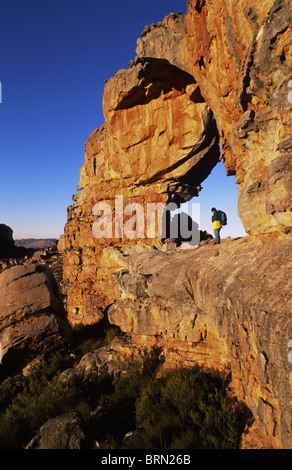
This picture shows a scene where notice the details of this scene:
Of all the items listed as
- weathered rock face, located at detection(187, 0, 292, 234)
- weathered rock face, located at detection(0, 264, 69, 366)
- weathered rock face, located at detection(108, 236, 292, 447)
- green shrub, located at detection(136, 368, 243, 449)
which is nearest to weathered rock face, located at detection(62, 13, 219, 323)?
weathered rock face, located at detection(0, 264, 69, 366)

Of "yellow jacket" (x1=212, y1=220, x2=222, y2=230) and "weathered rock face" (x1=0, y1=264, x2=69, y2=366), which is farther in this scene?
"yellow jacket" (x1=212, y1=220, x2=222, y2=230)

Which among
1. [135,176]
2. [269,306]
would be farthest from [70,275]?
[269,306]

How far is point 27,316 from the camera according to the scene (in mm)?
8727

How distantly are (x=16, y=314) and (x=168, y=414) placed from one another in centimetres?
645

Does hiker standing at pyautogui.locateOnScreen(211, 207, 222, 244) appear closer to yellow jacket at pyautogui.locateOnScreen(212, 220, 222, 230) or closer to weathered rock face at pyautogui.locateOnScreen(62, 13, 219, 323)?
yellow jacket at pyautogui.locateOnScreen(212, 220, 222, 230)

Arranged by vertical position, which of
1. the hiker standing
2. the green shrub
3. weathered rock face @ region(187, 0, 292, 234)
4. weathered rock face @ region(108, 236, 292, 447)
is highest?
weathered rock face @ region(187, 0, 292, 234)

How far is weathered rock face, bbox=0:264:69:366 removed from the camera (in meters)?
8.40

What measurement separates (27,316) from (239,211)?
8.10 metres

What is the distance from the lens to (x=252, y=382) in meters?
3.96

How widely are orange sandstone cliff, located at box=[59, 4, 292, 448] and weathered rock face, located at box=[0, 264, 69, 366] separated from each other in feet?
8.34

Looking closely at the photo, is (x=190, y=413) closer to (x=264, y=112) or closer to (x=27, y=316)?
(x=264, y=112)

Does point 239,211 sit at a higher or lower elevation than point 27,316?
higher

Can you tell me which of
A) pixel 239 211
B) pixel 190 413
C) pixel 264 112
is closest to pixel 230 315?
pixel 190 413
